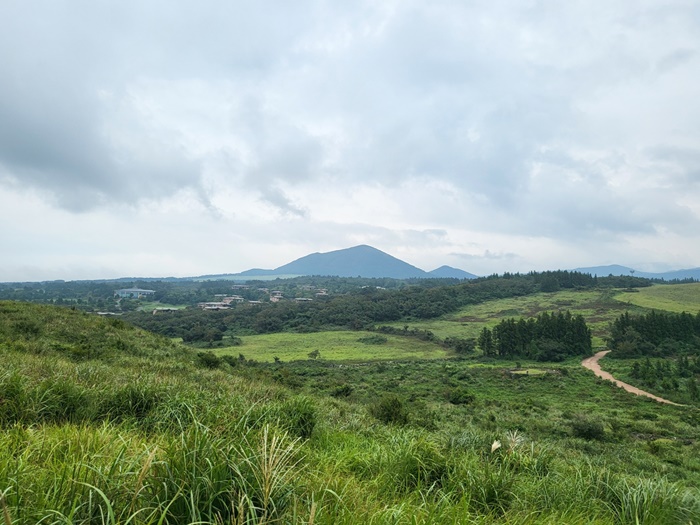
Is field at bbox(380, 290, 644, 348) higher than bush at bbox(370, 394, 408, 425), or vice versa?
bush at bbox(370, 394, 408, 425)

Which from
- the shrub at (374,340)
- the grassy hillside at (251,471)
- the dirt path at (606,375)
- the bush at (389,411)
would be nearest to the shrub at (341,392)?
the bush at (389,411)

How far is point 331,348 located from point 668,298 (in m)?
104

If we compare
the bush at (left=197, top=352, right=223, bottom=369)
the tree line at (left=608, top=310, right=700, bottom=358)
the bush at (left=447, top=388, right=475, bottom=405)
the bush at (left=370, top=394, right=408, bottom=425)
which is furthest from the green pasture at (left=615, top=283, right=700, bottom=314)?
the bush at (left=197, top=352, right=223, bottom=369)

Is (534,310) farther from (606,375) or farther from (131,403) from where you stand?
(131,403)

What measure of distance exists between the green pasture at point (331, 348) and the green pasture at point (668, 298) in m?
67.6

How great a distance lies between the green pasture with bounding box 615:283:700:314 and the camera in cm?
9822

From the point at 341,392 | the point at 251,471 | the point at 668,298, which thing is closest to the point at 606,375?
the point at 341,392

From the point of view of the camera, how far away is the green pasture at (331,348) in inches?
2783

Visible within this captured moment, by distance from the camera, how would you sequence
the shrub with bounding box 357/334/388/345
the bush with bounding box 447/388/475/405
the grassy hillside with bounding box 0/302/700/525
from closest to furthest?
the grassy hillside with bounding box 0/302/700/525, the bush with bounding box 447/388/475/405, the shrub with bounding box 357/334/388/345

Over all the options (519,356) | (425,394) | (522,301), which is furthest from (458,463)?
(522,301)

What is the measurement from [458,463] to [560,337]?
270 ft

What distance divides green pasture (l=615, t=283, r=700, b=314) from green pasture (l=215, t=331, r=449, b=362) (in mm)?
67568

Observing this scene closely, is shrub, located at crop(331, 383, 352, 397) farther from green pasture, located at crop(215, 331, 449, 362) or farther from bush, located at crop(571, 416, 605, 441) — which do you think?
green pasture, located at crop(215, 331, 449, 362)

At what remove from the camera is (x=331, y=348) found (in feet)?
267
